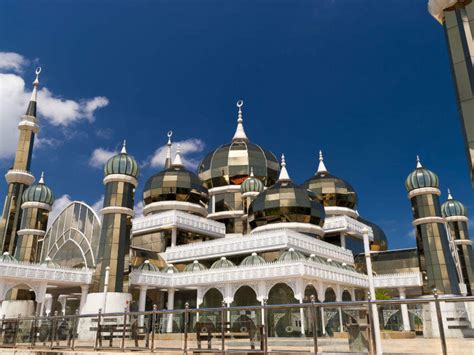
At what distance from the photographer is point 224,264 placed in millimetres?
32469

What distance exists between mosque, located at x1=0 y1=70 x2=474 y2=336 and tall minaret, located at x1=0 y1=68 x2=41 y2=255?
0.32 feet

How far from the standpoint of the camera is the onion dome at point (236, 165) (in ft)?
164

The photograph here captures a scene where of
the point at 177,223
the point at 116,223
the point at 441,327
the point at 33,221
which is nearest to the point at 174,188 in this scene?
the point at 177,223

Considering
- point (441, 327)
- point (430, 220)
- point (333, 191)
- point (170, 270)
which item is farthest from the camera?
point (333, 191)

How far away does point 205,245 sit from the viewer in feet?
121

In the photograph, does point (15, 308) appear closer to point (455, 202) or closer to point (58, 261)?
point (58, 261)

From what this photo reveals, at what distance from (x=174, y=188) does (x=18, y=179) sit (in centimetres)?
1468

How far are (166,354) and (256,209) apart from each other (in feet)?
86.3

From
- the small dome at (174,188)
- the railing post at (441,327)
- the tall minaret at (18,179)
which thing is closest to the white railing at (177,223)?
the small dome at (174,188)

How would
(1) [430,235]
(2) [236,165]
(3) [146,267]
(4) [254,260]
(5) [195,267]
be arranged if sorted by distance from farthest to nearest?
1. (2) [236,165]
2. (5) [195,267]
3. (1) [430,235]
4. (3) [146,267]
5. (4) [254,260]

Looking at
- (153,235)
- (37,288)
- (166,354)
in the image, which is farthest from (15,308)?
(166,354)

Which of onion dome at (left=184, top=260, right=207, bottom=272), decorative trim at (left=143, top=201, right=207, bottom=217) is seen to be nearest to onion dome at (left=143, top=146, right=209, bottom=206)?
decorative trim at (left=143, top=201, right=207, bottom=217)

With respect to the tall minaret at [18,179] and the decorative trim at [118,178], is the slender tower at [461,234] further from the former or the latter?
the tall minaret at [18,179]

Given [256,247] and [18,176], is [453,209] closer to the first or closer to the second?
[256,247]
